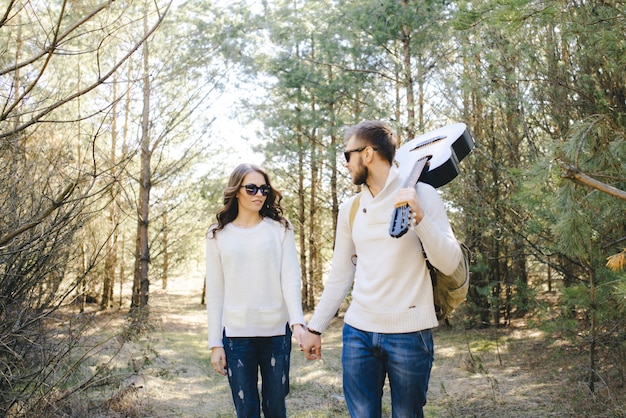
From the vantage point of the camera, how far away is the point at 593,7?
5.33 meters

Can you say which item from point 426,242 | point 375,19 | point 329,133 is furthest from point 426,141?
point 329,133

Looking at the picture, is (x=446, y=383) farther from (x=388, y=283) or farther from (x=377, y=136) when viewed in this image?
(x=377, y=136)

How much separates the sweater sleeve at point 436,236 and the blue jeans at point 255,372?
1.13 metres

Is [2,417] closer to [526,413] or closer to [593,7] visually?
[526,413]

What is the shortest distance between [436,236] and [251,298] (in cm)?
122

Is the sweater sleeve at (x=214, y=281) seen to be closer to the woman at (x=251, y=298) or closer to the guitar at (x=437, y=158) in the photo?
the woman at (x=251, y=298)

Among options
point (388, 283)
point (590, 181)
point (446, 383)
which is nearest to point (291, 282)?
point (388, 283)

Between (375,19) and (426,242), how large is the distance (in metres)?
9.83

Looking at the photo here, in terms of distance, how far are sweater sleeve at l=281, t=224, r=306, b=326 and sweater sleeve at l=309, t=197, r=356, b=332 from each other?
22 centimetres

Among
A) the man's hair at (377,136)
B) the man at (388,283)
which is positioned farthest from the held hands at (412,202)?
the man's hair at (377,136)

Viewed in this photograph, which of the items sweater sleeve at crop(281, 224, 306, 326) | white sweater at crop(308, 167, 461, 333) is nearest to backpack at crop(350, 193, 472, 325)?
white sweater at crop(308, 167, 461, 333)

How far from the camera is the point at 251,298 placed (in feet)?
10.2

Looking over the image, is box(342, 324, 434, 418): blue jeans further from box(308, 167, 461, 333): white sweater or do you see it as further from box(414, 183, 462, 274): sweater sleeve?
box(414, 183, 462, 274): sweater sleeve

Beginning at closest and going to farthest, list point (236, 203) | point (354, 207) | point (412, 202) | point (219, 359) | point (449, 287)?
point (412, 202)
point (449, 287)
point (354, 207)
point (219, 359)
point (236, 203)
